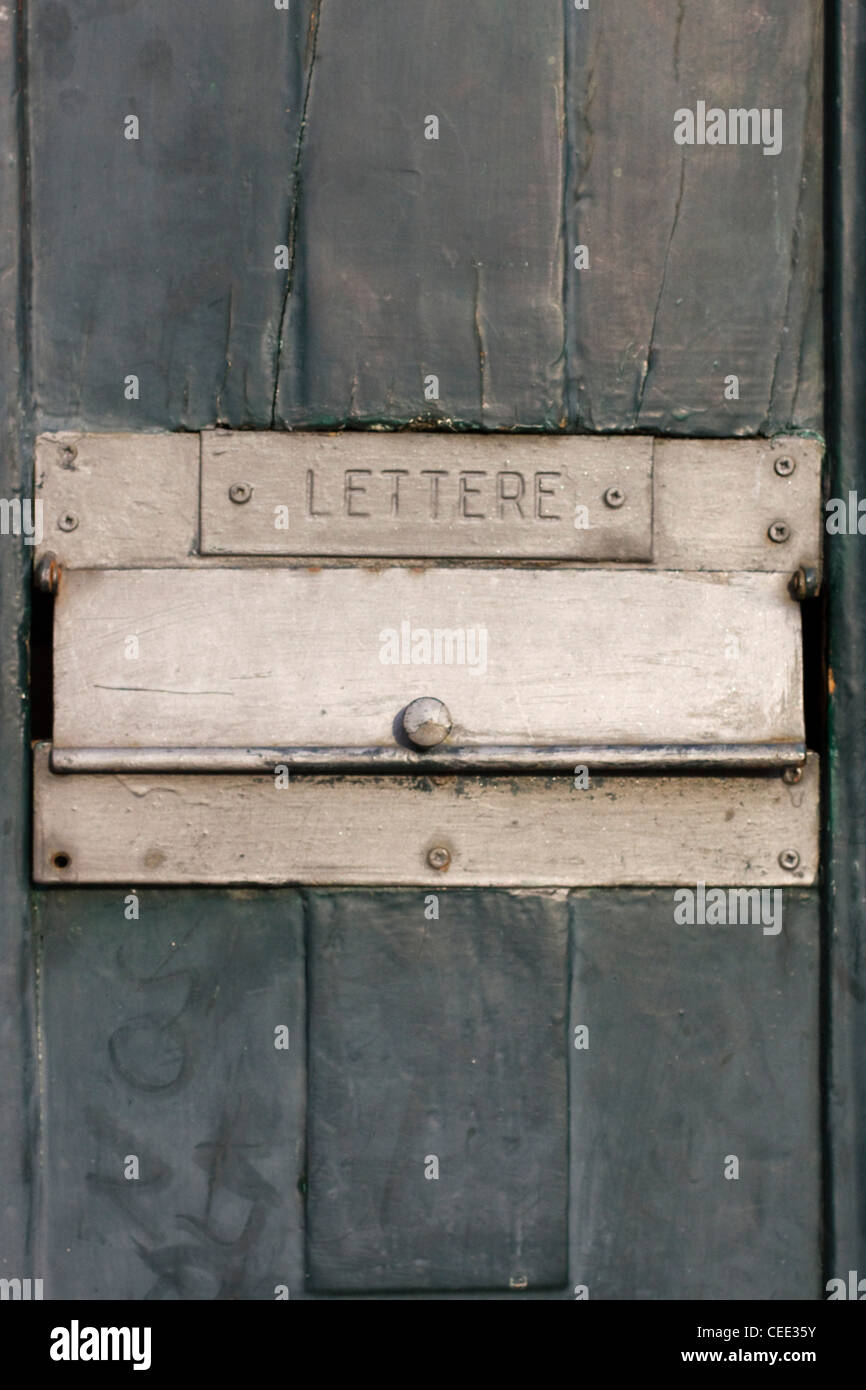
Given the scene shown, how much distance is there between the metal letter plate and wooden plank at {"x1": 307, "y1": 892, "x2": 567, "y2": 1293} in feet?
1.16

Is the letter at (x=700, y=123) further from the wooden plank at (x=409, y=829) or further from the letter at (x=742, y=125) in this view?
the wooden plank at (x=409, y=829)

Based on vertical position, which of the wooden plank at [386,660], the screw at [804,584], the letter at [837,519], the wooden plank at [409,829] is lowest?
the wooden plank at [409,829]

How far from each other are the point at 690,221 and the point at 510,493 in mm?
326

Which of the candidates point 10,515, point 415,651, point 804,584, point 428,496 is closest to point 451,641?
point 415,651

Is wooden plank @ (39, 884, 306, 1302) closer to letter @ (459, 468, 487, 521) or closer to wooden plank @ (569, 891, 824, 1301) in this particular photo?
wooden plank @ (569, 891, 824, 1301)

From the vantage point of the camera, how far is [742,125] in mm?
1117

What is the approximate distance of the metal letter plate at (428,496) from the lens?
1.10 meters

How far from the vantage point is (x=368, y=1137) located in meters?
1.13
